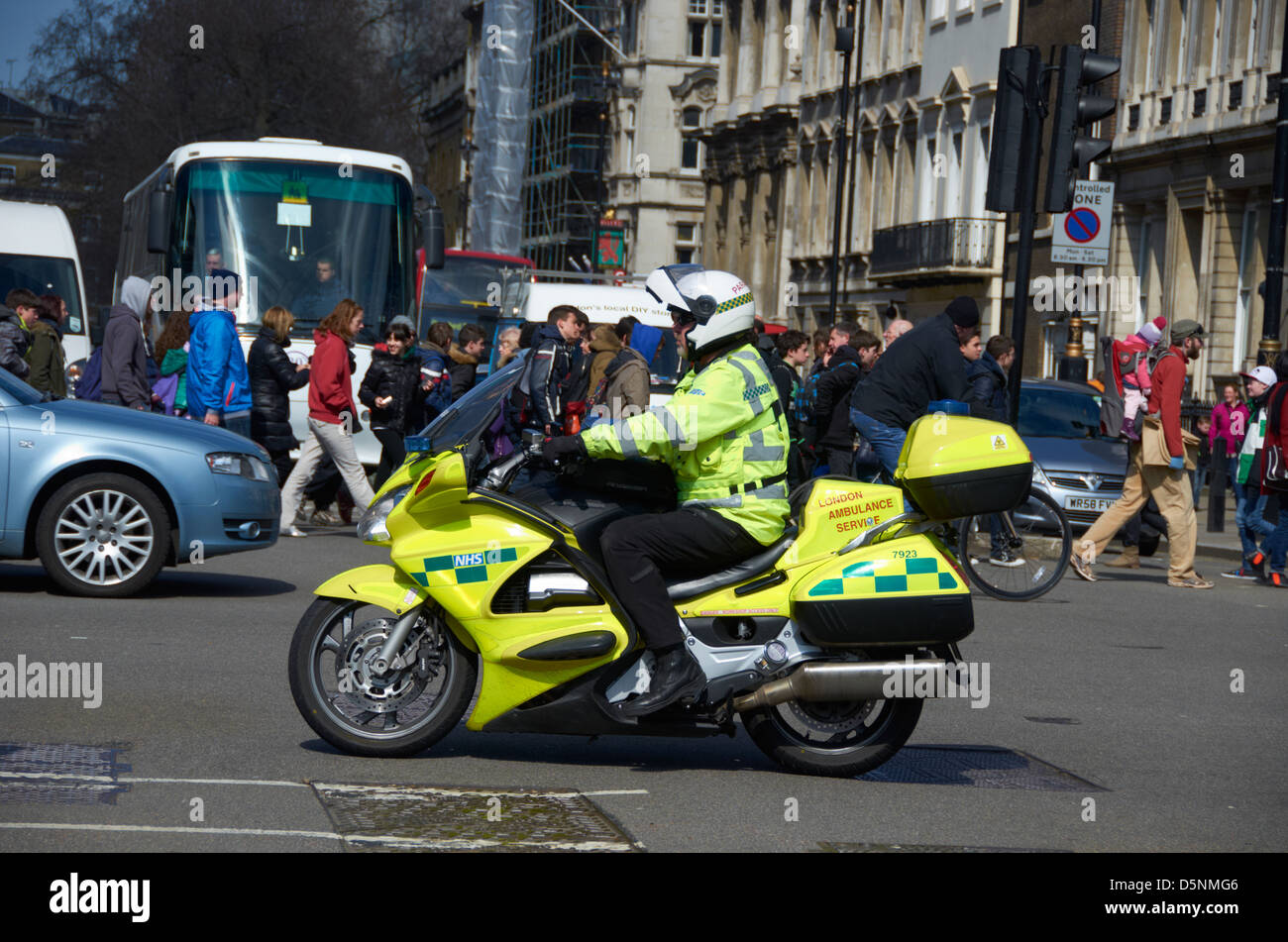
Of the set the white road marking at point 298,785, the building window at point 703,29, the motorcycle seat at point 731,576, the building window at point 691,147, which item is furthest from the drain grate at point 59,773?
the building window at point 703,29

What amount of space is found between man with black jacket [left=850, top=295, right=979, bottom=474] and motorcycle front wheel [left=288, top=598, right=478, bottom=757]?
5918 mm

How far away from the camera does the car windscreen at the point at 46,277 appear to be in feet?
78.1

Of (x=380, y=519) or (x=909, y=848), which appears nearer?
(x=909, y=848)

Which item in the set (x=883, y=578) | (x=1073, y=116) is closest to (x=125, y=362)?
(x=1073, y=116)

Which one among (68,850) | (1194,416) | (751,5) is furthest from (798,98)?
(68,850)

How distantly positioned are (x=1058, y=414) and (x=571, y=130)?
76834 millimetres

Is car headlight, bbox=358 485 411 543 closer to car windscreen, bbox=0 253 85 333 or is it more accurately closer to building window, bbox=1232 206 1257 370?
car windscreen, bbox=0 253 85 333

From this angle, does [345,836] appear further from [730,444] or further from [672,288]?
[672,288]

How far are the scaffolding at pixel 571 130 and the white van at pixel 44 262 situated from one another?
65.9m

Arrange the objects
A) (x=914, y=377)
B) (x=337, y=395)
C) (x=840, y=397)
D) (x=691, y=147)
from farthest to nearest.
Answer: (x=691, y=147), (x=840, y=397), (x=337, y=395), (x=914, y=377)

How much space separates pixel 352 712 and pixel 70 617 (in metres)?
4.15

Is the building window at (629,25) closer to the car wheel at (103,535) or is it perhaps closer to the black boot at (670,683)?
the car wheel at (103,535)

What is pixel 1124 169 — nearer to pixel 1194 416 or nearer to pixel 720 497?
pixel 1194 416

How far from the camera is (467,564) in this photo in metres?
7.02
